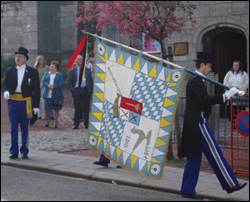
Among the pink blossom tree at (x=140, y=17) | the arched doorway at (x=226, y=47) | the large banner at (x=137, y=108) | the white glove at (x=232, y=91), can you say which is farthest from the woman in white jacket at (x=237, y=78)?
the white glove at (x=232, y=91)

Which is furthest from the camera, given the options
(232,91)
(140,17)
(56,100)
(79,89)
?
(56,100)

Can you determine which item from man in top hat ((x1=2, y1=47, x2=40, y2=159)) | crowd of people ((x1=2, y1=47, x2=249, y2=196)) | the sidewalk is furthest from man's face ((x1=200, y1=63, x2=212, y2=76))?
man in top hat ((x1=2, y1=47, x2=40, y2=159))

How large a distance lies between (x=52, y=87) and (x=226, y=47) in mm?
5455

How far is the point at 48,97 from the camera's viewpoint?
16922mm

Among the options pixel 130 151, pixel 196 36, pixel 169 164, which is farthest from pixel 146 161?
pixel 196 36

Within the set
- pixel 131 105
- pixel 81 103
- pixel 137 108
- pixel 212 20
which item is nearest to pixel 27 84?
pixel 131 105

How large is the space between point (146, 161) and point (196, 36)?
11.3 meters

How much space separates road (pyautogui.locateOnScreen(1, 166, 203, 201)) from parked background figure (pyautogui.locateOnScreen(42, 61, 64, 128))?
7059 mm

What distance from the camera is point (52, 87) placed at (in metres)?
16.8

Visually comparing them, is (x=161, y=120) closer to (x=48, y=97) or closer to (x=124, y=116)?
(x=124, y=116)

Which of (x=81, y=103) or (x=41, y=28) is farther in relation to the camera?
(x=41, y=28)

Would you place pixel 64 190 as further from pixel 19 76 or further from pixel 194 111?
pixel 19 76

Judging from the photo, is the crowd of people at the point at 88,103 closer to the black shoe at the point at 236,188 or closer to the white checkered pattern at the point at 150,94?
the black shoe at the point at 236,188

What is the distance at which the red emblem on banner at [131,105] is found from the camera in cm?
749
